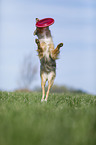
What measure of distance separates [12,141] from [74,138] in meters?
0.81

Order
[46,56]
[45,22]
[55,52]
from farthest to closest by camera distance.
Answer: [45,22] → [46,56] → [55,52]

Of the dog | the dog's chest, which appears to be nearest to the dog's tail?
the dog

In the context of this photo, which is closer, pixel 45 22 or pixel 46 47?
pixel 46 47

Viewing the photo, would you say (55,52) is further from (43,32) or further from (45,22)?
(45,22)

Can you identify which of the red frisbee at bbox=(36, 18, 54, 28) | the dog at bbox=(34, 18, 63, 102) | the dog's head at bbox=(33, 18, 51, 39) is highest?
the red frisbee at bbox=(36, 18, 54, 28)

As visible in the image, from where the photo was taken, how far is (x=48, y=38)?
20.2 feet

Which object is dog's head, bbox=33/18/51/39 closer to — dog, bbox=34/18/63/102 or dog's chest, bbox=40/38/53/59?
dog, bbox=34/18/63/102

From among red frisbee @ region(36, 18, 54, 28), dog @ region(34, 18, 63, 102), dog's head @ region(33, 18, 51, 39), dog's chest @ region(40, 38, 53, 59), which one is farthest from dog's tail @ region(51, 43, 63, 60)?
red frisbee @ region(36, 18, 54, 28)

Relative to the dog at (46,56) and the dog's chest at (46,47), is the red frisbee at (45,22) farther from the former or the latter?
the dog's chest at (46,47)

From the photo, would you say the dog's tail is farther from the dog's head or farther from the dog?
the dog's head

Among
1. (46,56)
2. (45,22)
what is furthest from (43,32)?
(46,56)

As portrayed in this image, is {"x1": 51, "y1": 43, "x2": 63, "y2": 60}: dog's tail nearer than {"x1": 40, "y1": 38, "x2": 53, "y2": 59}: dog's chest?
Yes

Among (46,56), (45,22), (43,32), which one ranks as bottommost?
(46,56)

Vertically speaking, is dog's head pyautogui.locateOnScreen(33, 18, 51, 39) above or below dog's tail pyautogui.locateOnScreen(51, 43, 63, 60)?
above
